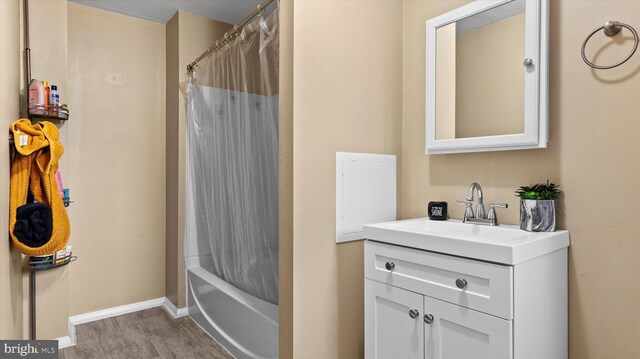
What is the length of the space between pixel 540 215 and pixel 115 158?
296 cm

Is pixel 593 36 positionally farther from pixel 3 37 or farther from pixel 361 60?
pixel 3 37

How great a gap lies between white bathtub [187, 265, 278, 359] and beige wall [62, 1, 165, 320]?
1.79 ft

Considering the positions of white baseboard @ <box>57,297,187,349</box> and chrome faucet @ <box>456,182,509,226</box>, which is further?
white baseboard @ <box>57,297,187,349</box>

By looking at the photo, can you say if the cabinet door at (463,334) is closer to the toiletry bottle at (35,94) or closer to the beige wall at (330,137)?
the beige wall at (330,137)

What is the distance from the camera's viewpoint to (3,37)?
1369 millimetres

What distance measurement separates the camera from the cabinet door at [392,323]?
51.7 inches

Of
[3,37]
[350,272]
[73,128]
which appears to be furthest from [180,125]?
[350,272]

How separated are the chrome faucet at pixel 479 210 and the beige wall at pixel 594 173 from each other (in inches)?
2.0

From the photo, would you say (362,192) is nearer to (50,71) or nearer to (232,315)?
(232,315)

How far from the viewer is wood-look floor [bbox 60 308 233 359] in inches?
89.0

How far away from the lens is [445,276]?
123 cm

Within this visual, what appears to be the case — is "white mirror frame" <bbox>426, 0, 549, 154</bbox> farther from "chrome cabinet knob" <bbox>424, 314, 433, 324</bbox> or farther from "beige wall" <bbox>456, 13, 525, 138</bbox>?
"chrome cabinet knob" <bbox>424, 314, 433, 324</bbox>

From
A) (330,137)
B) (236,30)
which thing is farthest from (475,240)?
(236,30)

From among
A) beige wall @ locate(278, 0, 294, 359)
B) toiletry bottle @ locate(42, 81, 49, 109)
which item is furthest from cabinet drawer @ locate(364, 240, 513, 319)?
toiletry bottle @ locate(42, 81, 49, 109)
